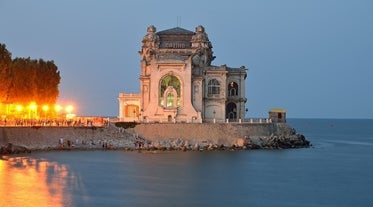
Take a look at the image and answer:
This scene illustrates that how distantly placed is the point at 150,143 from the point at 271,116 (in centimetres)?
1727

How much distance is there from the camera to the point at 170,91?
3280 inches

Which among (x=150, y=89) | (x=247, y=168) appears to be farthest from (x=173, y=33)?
(x=247, y=168)

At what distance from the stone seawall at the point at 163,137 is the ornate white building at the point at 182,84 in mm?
3254

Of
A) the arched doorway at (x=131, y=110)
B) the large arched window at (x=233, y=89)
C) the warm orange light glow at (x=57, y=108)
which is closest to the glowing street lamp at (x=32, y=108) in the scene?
the warm orange light glow at (x=57, y=108)

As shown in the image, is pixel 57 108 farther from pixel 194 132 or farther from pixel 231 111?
pixel 231 111

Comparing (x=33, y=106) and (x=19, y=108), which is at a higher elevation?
(x=33, y=106)

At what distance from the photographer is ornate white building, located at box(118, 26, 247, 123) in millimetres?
83250

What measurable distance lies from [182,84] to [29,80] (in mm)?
15935

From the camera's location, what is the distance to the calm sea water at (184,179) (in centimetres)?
4684

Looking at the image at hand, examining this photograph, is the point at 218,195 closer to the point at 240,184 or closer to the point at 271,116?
the point at 240,184

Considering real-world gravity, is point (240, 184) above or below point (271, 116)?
below

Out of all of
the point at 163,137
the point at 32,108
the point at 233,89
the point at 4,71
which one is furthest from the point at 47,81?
the point at 233,89

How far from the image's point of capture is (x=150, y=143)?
257 ft

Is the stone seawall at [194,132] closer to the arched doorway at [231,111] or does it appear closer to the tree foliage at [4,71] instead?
the arched doorway at [231,111]
